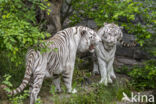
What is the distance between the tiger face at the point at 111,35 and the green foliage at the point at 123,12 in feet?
0.83

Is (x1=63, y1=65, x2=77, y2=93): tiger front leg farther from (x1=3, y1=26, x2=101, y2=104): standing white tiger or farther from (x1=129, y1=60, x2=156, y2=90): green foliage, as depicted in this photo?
(x1=129, y1=60, x2=156, y2=90): green foliage

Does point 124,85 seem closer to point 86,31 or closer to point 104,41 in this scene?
point 104,41

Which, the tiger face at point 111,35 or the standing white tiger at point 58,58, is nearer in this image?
the standing white tiger at point 58,58

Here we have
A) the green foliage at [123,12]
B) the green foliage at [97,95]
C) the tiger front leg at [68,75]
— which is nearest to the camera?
the green foliage at [97,95]

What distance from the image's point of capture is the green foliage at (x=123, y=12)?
18.7 ft

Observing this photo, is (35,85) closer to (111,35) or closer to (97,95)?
(97,95)

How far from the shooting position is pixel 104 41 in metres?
6.07

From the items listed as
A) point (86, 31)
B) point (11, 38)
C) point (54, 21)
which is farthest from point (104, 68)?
point (11, 38)

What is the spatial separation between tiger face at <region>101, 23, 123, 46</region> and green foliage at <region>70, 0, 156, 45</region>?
0.25 m

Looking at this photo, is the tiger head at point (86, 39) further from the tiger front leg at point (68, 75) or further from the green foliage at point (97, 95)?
the green foliage at point (97, 95)

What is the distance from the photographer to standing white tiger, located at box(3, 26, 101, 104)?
4691 mm

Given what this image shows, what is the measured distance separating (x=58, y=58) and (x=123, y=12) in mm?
1710

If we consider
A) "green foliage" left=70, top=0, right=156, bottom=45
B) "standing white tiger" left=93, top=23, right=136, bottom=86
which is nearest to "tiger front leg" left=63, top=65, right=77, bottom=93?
"standing white tiger" left=93, top=23, right=136, bottom=86

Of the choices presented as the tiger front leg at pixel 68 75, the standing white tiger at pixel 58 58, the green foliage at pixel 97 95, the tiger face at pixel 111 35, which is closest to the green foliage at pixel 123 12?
the tiger face at pixel 111 35
